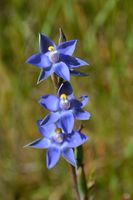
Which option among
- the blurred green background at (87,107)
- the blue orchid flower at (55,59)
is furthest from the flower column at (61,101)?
the blurred green background at (87,107)

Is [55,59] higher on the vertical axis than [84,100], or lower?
higher

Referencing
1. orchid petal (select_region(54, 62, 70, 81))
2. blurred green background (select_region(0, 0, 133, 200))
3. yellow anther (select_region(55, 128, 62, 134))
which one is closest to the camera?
orchid petal (select_region(54, 62, 70, 81))

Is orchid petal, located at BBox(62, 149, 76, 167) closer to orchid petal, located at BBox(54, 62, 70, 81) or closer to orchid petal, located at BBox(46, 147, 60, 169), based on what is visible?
orchid petal, located at BBox(46, 147, 60, 169)

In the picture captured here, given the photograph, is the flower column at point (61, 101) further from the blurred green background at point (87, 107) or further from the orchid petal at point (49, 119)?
the blurred green background at point (87, 107)

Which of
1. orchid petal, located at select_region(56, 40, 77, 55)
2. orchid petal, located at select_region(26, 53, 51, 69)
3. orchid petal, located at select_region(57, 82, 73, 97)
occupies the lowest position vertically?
orchid petal, located at select_region(57, 82, 73, 97)

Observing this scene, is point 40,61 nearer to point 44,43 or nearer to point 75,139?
point 44,43

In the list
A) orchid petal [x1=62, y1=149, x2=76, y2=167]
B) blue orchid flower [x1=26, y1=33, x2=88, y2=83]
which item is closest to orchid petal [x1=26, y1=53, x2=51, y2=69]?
blue orchid flower [x1=26, y1=33, x2=88, y2=83]

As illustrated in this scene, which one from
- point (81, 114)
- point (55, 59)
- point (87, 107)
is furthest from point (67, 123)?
point (87, 107)

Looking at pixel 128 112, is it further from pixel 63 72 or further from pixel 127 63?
pixel 63 72

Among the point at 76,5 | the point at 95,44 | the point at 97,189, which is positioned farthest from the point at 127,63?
the point at 97,189
